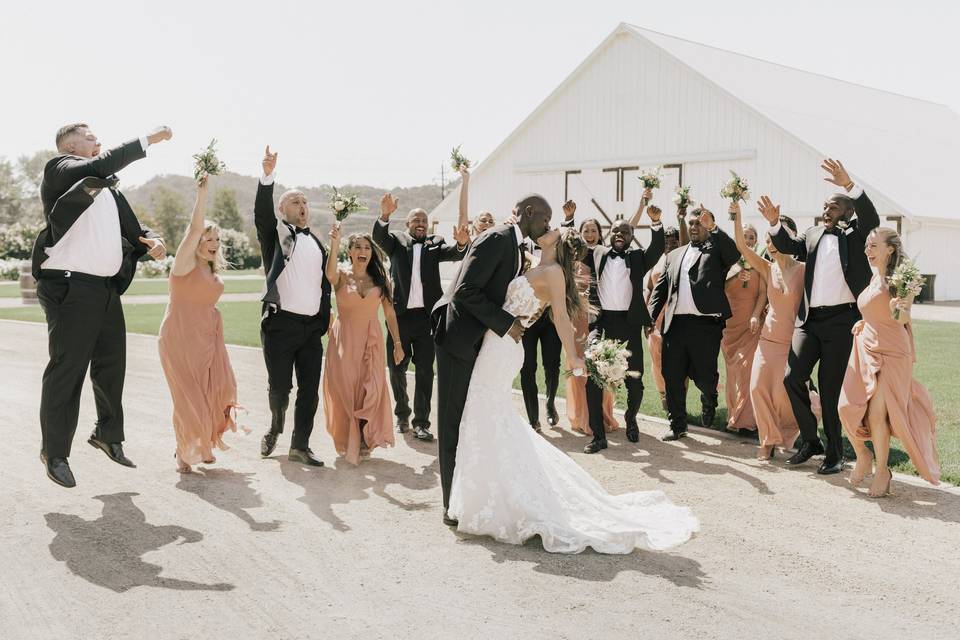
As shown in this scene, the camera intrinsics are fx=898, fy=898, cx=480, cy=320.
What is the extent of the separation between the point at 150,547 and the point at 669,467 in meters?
4.38

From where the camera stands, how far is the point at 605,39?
38.4 metres

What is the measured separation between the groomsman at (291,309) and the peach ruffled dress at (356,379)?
0.21 m

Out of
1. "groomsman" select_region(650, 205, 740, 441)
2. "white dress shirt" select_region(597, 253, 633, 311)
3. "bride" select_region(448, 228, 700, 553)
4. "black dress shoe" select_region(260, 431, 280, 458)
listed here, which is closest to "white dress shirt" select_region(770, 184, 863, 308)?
"groomsman" select_region(650, 205, 740, 441)

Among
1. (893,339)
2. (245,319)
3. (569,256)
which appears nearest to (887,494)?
(893,339)

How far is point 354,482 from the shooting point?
7.26m

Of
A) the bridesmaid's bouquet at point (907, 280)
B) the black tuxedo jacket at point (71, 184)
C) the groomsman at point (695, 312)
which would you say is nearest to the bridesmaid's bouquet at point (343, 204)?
the black tuxedo jacket at point (71, 184)

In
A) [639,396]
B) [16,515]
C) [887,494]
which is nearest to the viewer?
[16,515]

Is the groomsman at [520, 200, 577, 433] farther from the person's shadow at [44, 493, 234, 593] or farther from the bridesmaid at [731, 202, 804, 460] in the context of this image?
the person's shadow at [44, 493, 234, 593]

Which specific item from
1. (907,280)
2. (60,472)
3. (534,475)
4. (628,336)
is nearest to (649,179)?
(628,336)

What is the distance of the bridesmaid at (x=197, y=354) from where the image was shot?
24.0ft

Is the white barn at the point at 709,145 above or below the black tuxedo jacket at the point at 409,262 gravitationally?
above

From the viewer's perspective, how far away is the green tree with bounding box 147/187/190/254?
11038cm

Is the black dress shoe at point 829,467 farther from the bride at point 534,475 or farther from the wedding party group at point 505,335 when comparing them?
the bride at point 534,475

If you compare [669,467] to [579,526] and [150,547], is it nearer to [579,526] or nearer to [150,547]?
[579,526]
